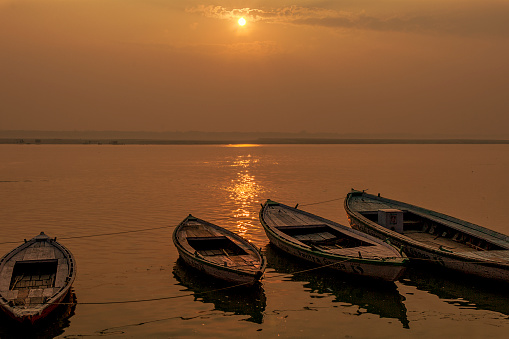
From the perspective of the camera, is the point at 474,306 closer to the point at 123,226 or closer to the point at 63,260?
the point at 63,260

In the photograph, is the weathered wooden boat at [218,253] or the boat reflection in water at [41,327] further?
the weathered wooden boat at [218,253]

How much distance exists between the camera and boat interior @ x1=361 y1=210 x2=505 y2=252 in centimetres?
2348

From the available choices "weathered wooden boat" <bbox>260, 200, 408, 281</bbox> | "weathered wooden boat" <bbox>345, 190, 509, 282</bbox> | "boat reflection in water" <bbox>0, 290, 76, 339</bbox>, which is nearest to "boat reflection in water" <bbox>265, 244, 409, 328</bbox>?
"weathered wooden boat" <bbox>260, 200, 408, 281</bbox>

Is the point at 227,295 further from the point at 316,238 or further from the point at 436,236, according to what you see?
the point at 436,236

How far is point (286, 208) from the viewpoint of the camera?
30594 millimetres

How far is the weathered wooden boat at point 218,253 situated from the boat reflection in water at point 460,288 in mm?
7183

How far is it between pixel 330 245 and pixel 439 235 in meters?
6.75

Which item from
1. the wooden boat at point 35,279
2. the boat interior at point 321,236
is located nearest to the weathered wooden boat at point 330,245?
the boat interior at point 321,236

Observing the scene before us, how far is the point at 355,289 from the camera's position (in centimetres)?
1991

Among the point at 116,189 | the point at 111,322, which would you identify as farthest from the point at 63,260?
the point at 116,189

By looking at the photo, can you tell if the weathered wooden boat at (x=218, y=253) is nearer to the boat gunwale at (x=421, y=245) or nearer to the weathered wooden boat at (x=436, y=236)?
the weathered wooden boat at (x=436, y=236)

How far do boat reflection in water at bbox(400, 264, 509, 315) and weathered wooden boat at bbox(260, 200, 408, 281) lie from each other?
2233 mm

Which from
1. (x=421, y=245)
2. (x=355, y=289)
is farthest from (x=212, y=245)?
(x=421, y=245)

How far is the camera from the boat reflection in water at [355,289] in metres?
18.0
